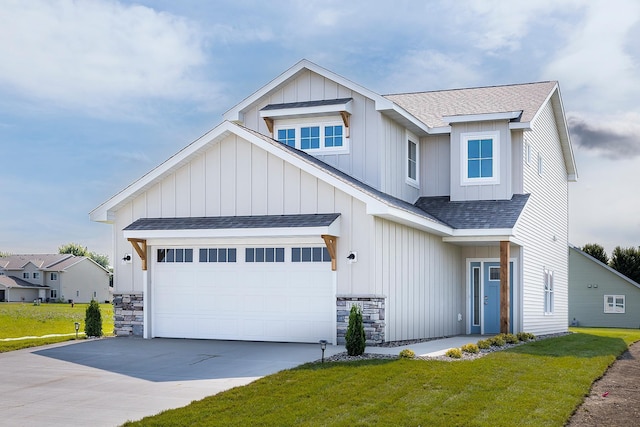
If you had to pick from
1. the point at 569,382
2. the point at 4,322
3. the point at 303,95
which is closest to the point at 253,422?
the point at 569,382

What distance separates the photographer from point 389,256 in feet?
54.1

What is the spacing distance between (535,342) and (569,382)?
21.7ft

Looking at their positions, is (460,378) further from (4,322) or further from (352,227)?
(4,322)

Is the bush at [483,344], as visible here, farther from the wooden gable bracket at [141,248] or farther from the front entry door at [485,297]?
the wooden gable bracket at [141,248]

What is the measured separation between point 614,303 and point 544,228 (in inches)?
798

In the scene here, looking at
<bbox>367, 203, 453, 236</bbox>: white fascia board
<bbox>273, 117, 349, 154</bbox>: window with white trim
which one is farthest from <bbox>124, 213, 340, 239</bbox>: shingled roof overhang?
<bbox>273, 117, 349, 154</bbox>: window with white trim

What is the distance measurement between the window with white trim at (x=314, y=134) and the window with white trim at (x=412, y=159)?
2.40 metres

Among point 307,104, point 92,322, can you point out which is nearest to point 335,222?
point 307,104

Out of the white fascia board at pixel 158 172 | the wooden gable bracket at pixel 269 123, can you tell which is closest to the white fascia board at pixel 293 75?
the wooden gable bracket at pixel 269 123

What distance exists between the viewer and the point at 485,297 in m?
21.4

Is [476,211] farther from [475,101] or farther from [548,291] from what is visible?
[548,291]

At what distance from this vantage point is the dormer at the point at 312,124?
765 inches

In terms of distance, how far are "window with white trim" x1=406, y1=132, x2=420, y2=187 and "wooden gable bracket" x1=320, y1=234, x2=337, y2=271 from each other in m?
5.83

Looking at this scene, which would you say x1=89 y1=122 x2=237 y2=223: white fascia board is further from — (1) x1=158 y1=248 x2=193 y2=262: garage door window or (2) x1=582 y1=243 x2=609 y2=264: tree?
(2) x1=582 y1=243 x2=609 y2=264: tree
